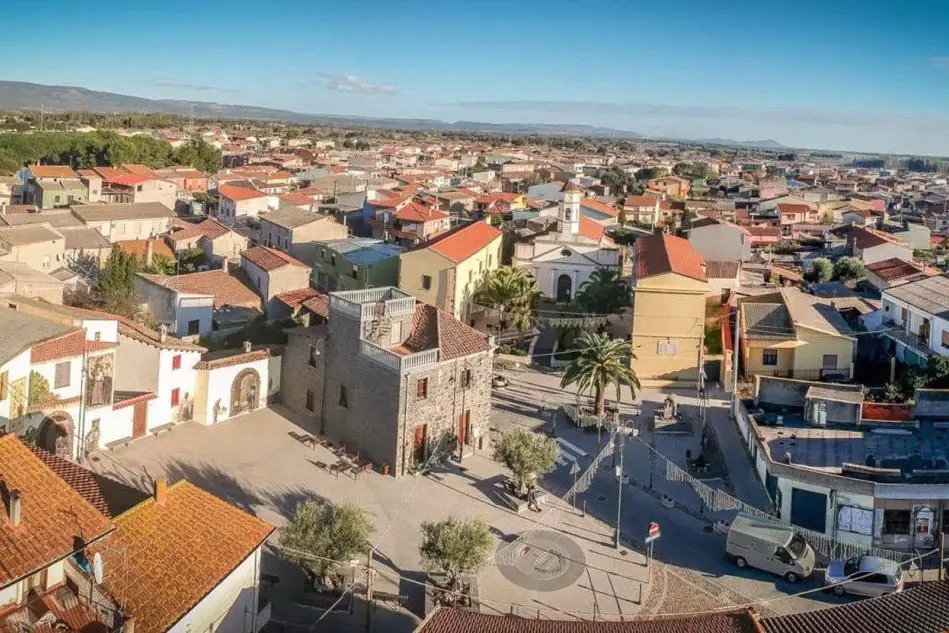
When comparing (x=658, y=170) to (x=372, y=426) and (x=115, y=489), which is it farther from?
(x=115, y=489)

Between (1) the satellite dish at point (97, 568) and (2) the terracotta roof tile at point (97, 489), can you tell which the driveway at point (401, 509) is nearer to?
(2) the terracotta roof tile at point (97, 489)

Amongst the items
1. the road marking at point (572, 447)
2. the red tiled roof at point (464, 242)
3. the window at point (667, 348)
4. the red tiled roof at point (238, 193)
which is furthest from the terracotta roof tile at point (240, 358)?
the red tiled roof at point (238, 193)

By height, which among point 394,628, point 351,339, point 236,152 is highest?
point 236,152

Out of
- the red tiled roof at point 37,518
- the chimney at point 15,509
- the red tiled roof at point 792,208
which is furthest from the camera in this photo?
the red tiled roof at point 792,208

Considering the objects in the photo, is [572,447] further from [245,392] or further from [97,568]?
[97,568]

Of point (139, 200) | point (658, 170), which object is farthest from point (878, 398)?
point (658, 170)

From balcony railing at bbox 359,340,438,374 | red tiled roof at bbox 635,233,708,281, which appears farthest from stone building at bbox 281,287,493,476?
red tiled roof at bbox 635,233,708,281

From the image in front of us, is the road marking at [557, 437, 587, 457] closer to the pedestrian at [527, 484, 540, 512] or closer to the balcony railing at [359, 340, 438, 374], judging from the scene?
the pedestrian at [527, 484, 540, 512]

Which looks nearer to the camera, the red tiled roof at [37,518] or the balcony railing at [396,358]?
the red tiled roof at [37,518]
